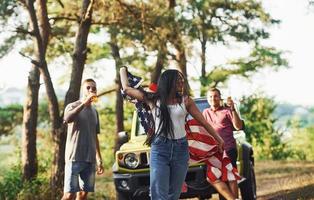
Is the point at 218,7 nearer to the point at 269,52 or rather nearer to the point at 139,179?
the point at 269,52

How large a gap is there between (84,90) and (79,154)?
2.46 ft

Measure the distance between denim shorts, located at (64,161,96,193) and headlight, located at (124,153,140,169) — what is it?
1597 mm

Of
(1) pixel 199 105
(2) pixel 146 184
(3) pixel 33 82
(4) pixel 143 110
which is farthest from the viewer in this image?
(3) pixel 33 82

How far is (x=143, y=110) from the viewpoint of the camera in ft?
19.7

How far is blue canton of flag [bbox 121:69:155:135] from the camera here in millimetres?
5758

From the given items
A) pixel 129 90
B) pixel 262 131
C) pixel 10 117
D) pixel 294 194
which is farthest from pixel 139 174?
pixel 262 131

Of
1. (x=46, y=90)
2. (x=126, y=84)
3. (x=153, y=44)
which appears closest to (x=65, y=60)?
(x=153, y=44)

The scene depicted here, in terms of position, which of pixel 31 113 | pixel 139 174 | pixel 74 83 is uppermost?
pixel 74 83

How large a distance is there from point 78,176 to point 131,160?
1.74 meters

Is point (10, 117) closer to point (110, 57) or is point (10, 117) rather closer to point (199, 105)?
point (110, 57)

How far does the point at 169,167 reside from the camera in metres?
5.62

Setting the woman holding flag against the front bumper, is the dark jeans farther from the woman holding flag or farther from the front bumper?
the woman holding flag

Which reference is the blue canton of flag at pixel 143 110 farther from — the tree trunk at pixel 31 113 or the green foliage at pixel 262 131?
the green foliage at pixel 262 131

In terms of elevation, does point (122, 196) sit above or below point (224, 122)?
below
